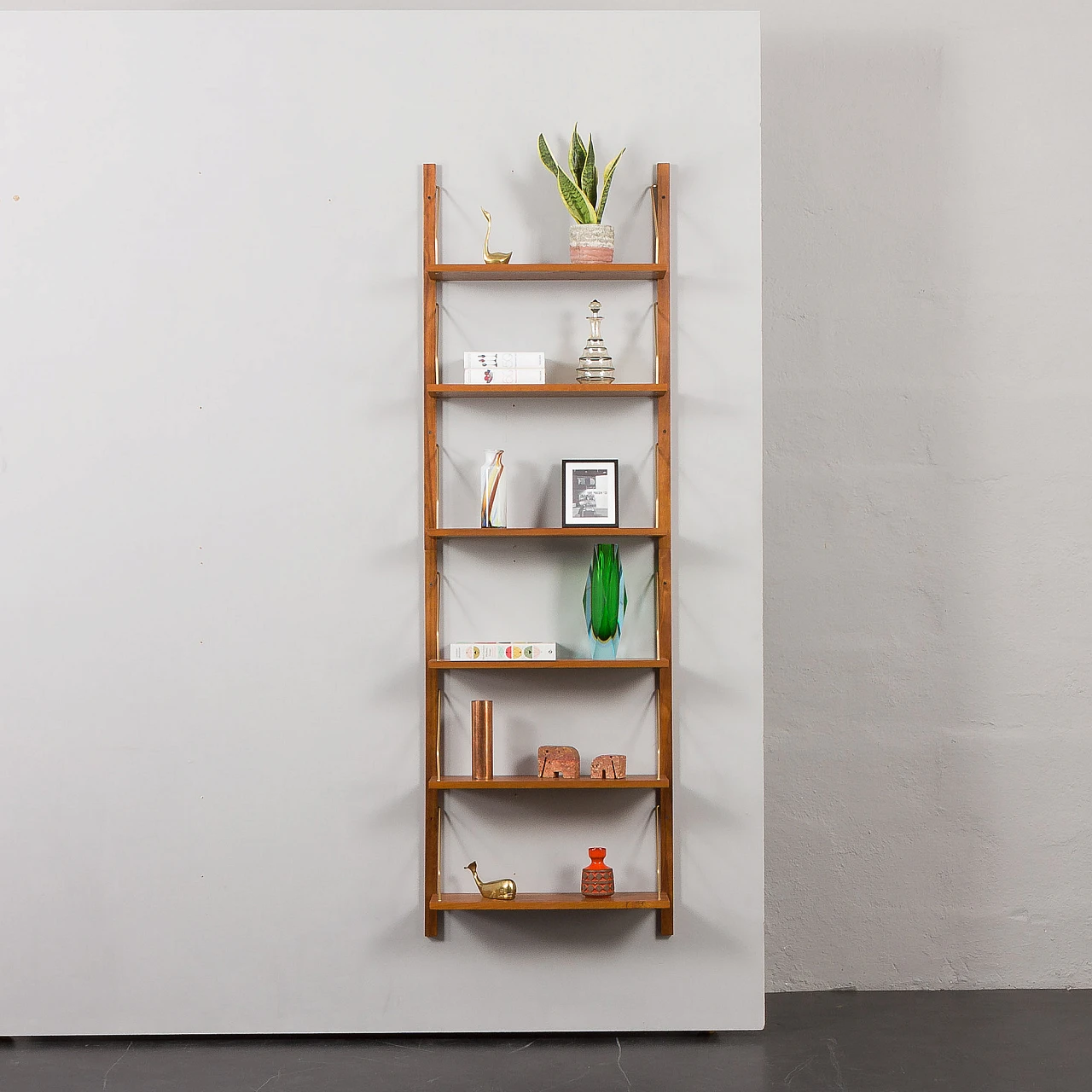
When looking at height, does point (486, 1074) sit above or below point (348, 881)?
below

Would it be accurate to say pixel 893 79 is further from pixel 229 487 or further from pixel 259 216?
pixel 229 487

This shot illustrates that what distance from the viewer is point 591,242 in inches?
103

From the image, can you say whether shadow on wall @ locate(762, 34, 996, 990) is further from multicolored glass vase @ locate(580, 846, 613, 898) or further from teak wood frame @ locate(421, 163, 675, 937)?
multicolored glass vase @ locate(580, 846, 613, 898)

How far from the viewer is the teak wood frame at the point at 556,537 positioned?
259 cm

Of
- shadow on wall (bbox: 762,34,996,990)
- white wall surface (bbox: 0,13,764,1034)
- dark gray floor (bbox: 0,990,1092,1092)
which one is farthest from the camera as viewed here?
shadow on wall (bbox: 762,34,996,990)

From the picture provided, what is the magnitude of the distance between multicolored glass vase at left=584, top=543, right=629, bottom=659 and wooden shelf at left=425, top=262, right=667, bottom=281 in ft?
2.29

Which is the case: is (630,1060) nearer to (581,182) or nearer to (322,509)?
(322,509)

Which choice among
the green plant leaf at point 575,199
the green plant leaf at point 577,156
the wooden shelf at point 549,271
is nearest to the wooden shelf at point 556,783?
the wooden shelf at point 549,271

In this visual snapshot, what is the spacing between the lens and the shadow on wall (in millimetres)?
3074

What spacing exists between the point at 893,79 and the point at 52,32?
7.78 feet

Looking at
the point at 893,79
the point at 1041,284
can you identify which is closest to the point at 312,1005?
the point at 1041,284

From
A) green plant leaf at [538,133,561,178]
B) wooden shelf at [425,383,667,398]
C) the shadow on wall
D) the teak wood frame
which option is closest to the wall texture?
the shadow on wall

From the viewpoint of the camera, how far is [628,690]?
2750mm

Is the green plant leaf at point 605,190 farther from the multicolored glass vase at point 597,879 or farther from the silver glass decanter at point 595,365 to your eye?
the multicolored glass vase at point 597,879
